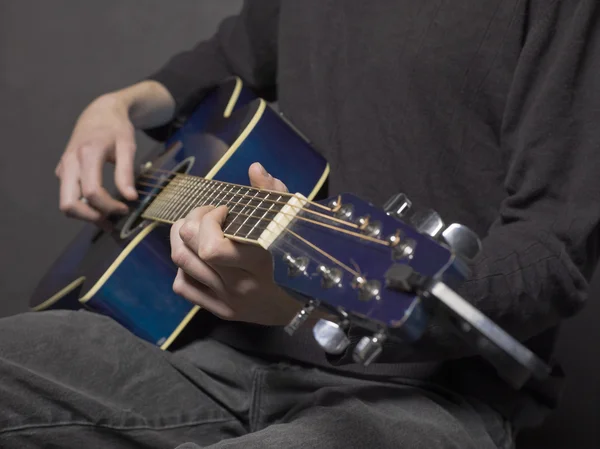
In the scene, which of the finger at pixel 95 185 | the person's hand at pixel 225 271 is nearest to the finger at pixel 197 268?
the person's hand at pixel 225 271

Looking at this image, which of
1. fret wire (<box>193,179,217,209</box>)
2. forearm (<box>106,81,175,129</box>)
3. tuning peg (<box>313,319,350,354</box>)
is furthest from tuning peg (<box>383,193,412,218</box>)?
forearm (<box>106,81,175,129</box>)

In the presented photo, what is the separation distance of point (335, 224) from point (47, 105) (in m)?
1.26

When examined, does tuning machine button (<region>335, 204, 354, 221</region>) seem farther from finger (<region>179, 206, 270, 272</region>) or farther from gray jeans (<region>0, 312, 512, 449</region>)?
gray jeans (<region>0, 312, 512, 449</region>)

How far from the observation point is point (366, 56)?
92 centimetres

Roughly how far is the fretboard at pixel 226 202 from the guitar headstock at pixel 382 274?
0.14 ft

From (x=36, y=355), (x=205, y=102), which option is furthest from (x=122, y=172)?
(x=36, y=355)

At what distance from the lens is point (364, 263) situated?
1.76ft

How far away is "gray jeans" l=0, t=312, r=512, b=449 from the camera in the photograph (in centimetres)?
68

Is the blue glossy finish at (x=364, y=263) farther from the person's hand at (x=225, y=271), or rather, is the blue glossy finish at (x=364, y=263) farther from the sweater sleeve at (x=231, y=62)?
the sweater sleeve at (x=231, y=62)

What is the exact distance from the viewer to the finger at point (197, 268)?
2.27 ft

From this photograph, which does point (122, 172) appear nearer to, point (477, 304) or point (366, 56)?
point (366, 56)

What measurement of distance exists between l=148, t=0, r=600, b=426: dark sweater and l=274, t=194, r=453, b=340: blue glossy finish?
14cm

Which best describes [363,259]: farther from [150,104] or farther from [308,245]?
[150,104]

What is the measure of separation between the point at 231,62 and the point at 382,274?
30.2 inches
